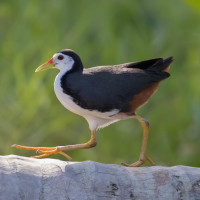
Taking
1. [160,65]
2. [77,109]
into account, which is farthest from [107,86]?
[160,65]

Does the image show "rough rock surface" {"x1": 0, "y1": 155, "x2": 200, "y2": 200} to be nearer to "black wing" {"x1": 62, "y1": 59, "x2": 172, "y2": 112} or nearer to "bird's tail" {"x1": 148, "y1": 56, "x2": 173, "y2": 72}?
"black wing" {"x1": 62, "y1": 59, "x2": 172, "y2": 112}

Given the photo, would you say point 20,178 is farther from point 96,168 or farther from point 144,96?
point 144,96

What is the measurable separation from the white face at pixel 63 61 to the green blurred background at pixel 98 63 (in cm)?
250

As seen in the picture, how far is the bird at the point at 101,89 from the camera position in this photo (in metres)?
3.60

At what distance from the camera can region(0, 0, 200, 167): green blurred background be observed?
657 centimetres

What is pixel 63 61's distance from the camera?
378 cm

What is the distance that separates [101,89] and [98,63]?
356 cm

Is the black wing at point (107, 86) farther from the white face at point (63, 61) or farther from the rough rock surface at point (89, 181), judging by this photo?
the rough rock surface at point (89, 181)

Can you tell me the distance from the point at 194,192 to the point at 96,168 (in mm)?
592

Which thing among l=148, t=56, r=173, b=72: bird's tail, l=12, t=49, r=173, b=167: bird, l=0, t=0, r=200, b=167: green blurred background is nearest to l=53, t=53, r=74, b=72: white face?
l=12, t=49, r=173, b=167: bird

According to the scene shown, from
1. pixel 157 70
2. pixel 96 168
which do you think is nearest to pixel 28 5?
pixel 157 70

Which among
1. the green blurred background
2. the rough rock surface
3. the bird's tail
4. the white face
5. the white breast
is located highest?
the white face

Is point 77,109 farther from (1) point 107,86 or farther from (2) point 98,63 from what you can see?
(2) point 98,63

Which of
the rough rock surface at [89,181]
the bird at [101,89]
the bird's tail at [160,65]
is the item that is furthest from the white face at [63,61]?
Answer: the rough rock surface at [89,181]
